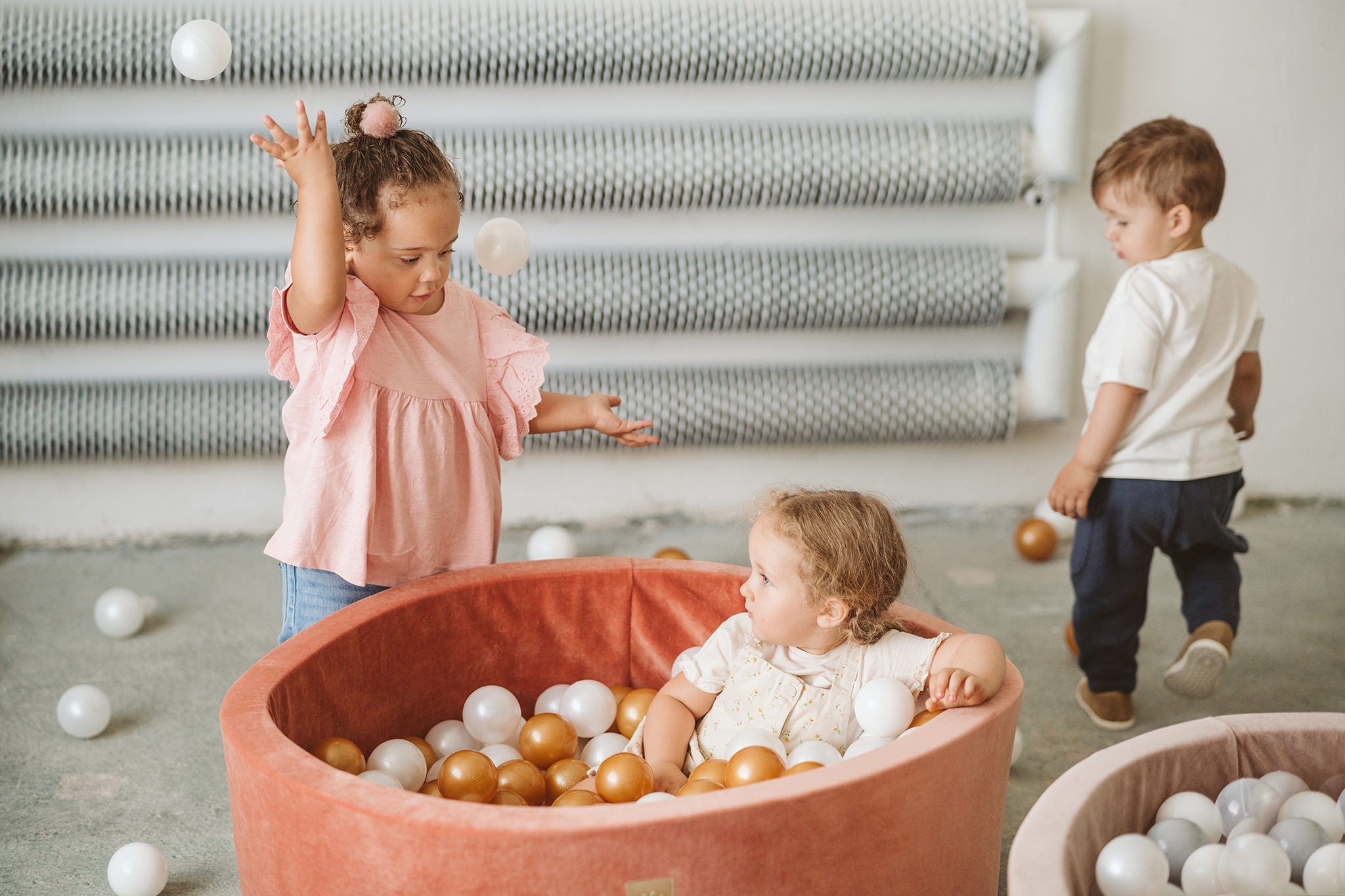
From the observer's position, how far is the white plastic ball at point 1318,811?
1057mm

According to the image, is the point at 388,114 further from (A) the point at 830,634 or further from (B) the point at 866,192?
(B) the point at 866,192

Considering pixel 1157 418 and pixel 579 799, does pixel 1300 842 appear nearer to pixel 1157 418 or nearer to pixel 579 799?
pixel 579 799

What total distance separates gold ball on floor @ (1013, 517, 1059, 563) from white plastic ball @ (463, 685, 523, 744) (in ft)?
4.40

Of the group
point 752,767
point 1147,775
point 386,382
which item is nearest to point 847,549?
point 752,767

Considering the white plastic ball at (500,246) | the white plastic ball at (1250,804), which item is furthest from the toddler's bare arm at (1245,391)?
the white plastic ball at (500,246)

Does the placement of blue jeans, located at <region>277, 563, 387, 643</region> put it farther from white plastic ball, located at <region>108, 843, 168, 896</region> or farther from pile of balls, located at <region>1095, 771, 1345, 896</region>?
pile of balls, located at <region>1095, 771, 1345, 896</region>

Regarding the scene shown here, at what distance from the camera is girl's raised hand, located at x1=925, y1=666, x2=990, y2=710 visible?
1.12m

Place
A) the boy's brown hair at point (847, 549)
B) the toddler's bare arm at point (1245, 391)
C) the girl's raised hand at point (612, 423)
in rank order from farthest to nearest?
the toddler's bare arm at point (1245, 391), the girl's raised hand at point (612, 423), the boy's brown hair at point (847, 549)

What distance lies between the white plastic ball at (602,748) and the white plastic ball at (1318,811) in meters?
0.72

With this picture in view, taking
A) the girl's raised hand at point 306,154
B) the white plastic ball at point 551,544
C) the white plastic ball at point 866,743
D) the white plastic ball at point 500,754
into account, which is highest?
the girl's raised hand at point 306,154

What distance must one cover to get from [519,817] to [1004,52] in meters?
1.98

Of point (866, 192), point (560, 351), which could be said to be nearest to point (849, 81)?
point (866, 192)

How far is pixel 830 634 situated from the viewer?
1.34 metres

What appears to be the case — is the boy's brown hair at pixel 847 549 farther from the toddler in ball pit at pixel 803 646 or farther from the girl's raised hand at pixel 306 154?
the girl's raised hand at pixel 306 154
